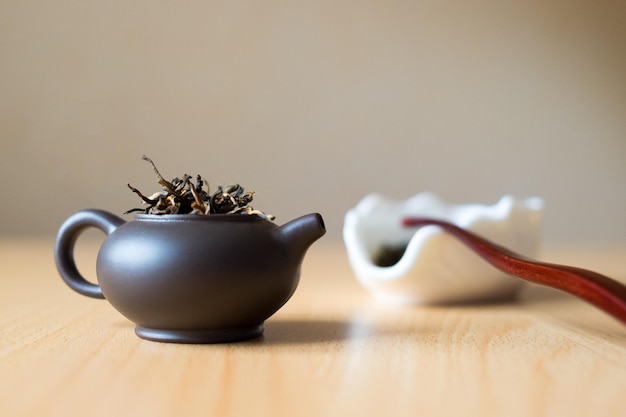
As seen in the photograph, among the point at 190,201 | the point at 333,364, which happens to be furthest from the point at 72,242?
the point at 333,364

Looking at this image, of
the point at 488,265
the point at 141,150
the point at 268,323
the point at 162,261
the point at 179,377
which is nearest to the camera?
the point at 179,377

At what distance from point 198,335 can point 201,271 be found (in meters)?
0.06

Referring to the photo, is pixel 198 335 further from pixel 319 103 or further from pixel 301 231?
pixel 319 103

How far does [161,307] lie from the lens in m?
0.64

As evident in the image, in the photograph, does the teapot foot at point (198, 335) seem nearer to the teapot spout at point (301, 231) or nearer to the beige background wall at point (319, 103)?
the teapot spout at point (301, 231)

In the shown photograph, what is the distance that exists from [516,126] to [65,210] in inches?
60.3

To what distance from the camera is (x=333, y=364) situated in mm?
584

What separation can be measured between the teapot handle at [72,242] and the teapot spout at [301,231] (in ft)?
0.54

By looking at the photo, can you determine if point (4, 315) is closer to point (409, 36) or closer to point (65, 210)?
point (65, 210)

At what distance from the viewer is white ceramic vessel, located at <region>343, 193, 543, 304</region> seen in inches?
36.0

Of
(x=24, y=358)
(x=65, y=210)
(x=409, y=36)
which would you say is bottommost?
(x=65, y=210)

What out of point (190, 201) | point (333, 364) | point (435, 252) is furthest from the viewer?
point (435, 252)

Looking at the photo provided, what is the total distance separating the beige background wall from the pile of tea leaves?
1842 mm

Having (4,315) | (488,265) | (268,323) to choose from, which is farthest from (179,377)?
(488,265)
